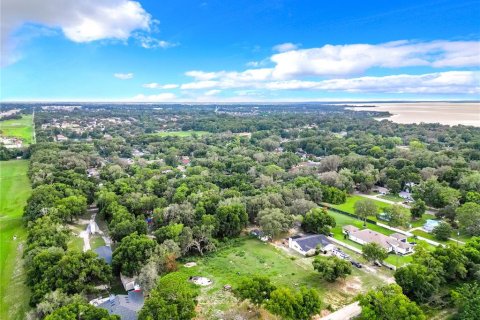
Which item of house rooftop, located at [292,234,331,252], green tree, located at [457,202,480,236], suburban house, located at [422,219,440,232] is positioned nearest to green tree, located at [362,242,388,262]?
house rooftop, located at [292,234,331,252]

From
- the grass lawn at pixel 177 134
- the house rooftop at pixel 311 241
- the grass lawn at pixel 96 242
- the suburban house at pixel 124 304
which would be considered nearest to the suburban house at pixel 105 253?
the grass lawn at pixel 96 242

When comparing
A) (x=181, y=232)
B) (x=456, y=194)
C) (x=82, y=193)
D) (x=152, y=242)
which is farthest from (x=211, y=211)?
(x=456, y=194)

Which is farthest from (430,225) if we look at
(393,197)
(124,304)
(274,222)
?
(124,304)

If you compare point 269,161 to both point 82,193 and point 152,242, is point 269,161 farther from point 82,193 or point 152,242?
point 152,242

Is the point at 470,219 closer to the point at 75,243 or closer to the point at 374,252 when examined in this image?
the point at 374,252

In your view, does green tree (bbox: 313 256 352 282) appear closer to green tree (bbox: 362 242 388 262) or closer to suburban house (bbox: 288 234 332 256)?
green tree (bbox: 362 242 388 262)

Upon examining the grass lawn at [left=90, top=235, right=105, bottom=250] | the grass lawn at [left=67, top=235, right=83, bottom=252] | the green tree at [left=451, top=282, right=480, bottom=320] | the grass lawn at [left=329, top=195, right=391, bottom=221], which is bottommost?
the grass lawn at [left=329, top=195, right=391, bottom=221]
